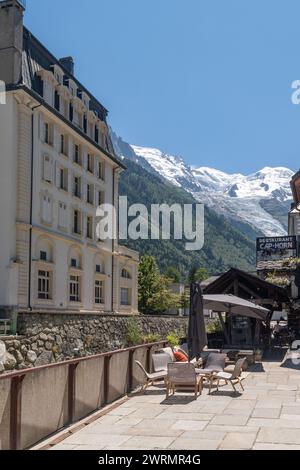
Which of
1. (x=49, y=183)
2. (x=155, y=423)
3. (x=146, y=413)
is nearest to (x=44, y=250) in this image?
(x=49, y=183)

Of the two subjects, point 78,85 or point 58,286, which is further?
point 78,85

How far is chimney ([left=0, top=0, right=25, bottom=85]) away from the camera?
94.5 ft

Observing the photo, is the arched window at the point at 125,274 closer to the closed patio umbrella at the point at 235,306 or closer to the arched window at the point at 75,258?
the arched window at the point at 75,258

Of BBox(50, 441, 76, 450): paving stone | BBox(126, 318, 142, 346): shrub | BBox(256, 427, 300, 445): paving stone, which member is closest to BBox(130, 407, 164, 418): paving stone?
BBox(256, 427, 300, 445): paving stone

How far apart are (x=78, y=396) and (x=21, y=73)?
23046 mm

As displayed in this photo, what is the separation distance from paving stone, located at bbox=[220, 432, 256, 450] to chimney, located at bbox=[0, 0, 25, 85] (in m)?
24.1

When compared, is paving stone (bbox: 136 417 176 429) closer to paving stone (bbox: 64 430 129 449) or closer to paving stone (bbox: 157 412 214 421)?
paving stone (bbox: 157 412 214 421)

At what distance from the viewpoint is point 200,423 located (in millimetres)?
9016

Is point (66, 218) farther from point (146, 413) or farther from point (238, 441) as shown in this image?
point (238, 441)

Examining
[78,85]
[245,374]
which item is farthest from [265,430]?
[78,85]

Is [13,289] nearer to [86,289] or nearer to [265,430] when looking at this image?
[86,289]

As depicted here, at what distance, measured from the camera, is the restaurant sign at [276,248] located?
39.5 m

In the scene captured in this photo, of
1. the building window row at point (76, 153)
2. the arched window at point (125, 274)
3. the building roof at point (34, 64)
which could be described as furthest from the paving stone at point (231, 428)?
the arched window at point (125, 274)
